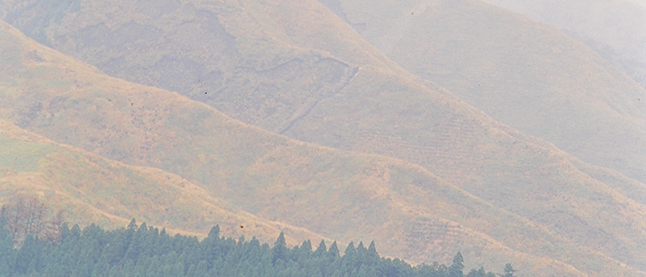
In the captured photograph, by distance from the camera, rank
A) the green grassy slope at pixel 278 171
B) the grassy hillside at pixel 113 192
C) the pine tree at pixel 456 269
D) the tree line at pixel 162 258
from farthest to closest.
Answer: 1. the green grassy slope at pixel 278 171
2. the grassy hillside at pixel 113 192
3. the pine tree at pixel 456 269
4. the tree line at pixel 162 258

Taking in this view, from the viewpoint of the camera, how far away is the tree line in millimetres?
78375

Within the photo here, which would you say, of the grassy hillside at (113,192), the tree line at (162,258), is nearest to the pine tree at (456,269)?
the tree line at (162,258)

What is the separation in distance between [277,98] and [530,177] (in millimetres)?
51071

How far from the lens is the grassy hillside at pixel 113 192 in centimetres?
9833

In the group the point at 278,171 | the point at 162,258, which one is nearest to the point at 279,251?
the point at 162,258

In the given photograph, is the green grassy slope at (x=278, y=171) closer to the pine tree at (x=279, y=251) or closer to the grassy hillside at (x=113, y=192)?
the grassy hillside at (x=113, y=192)

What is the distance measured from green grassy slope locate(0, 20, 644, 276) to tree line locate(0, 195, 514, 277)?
107ft

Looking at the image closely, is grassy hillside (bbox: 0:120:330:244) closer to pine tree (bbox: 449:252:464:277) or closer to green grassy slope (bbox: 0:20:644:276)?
green grassy slope (bbox: 0:20:644:276)

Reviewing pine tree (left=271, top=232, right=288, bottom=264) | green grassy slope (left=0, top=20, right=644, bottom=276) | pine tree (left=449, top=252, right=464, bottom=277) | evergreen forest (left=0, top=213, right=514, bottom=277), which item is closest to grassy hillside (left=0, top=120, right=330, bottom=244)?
evergreen forest (left=0, top=213, right=514, bottom=277)

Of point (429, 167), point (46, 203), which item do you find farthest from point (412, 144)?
point (46, 203)

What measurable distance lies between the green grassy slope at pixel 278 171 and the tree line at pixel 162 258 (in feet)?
107

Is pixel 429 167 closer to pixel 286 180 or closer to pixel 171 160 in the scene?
pixel 286 180

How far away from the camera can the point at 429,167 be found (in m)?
156

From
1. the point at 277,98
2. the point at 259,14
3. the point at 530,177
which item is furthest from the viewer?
the point at 259,14
